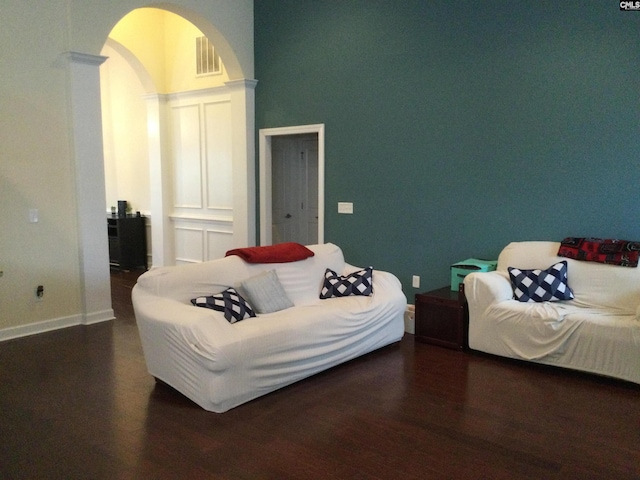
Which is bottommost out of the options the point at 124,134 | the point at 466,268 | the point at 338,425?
the point at 338,425

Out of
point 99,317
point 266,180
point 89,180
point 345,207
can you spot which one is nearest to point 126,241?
point 266,180

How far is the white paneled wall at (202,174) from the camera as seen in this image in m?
7.00

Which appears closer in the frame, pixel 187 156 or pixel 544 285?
pixel 544 285

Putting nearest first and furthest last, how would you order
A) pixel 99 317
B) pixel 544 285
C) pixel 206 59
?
pixel 544 285 < pixel 99 317 < pixel 206 59

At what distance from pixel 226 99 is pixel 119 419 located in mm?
4783

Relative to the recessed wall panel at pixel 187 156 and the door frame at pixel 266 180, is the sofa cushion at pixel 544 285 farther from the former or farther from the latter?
the recessed wall panel at pixel 187 156

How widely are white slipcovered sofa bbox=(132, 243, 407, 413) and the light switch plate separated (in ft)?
4.87

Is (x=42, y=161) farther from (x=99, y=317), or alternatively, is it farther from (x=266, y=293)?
(x=266, y=293)

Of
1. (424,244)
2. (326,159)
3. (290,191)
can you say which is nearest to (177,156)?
(290,191)

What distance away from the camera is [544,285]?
4.14m

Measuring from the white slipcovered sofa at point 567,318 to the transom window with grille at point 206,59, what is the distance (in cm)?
451

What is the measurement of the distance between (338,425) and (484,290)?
1797mm

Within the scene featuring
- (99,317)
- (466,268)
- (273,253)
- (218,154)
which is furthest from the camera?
(218,154)

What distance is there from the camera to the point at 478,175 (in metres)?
4.90
